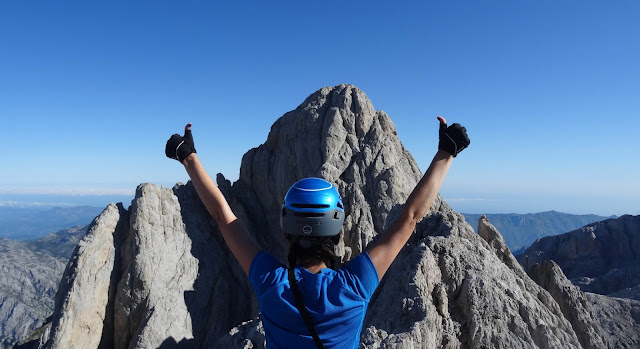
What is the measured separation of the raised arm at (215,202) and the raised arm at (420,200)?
1.03 metres

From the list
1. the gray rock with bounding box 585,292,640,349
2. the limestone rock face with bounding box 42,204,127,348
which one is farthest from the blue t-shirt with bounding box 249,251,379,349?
the gray rock with bounding box 585,292,640,349

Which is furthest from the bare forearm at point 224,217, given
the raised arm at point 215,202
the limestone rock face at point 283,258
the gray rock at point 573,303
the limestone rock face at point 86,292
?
the limestone rock face at point 86,292

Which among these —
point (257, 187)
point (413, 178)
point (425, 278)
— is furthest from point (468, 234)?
point (257, 187)

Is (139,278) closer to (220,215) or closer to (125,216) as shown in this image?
(125,216)

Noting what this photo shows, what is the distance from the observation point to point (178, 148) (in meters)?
3.56

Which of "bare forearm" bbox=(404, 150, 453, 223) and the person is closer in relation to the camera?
the person

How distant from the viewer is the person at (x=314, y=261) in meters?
2.71

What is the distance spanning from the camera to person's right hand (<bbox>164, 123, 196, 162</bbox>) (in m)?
3.57

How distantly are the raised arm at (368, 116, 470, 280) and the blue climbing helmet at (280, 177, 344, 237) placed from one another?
40cm

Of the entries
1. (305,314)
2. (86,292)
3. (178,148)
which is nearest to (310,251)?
(305,314)

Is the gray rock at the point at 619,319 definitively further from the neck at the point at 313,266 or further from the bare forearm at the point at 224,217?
the bare forearm at the point at 224,217

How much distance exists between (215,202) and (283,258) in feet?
114

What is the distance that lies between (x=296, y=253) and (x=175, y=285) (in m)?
26.0

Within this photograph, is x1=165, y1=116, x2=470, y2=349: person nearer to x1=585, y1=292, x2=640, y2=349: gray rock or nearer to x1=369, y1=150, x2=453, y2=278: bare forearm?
x1=369, y1=150, x2=453, y2=278: bare forearm
